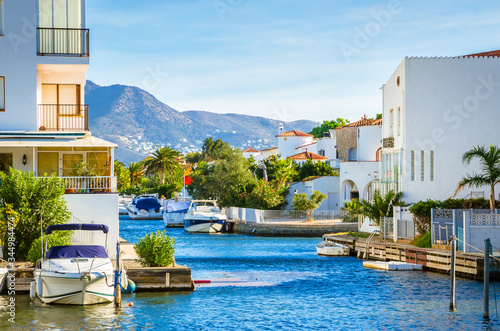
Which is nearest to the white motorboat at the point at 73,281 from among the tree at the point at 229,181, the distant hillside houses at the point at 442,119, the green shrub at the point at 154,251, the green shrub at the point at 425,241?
the green shrub at the point at 154,251

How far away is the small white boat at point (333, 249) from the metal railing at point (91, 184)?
17.9 metres

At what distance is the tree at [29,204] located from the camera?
106ft

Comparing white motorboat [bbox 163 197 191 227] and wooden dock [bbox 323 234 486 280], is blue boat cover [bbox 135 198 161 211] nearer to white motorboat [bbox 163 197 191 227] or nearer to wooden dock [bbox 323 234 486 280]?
white motorboat [bbox 163 197 191 227]

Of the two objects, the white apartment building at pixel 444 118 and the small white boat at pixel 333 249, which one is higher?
the white apartment building at pixel 444 118

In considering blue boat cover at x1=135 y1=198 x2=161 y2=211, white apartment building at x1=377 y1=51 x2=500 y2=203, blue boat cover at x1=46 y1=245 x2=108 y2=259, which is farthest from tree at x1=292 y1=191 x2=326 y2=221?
blue boat cover at x1=46 y1=245 x2=108 y2=259

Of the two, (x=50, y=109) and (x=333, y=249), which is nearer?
(x=50, y=109)

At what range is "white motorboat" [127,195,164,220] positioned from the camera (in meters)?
106

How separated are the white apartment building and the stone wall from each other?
42.0m

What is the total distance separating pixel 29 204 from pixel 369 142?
2142 inches

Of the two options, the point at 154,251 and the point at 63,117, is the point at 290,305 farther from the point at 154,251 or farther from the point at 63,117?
the point at 63,117

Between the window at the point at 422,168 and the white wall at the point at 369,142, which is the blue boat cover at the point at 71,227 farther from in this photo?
the white wall at the point at 369,142

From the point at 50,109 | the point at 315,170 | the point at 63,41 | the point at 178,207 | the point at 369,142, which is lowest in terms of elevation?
the point at 178,207

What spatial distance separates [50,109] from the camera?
3769 centimetres

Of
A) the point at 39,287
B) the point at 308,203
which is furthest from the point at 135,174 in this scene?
the point at 39,287
